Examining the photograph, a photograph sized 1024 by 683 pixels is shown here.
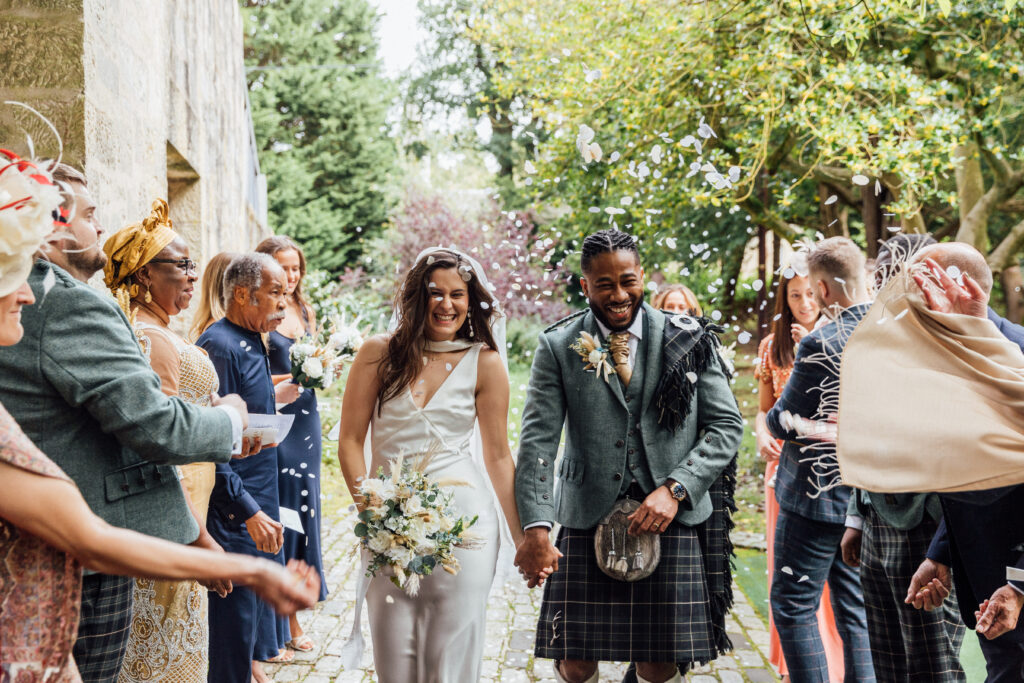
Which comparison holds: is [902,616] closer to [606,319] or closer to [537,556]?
[537,556]

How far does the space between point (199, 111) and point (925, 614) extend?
681 cm

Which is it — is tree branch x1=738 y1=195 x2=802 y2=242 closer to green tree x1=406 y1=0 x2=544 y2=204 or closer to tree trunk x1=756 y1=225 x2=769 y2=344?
tree trunk x1=756 y1=225 x2=769 y2=344

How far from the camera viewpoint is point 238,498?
142 inches

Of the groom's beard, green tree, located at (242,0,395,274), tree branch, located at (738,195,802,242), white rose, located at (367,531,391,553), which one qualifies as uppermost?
green tree, located at (242,0,395,274)

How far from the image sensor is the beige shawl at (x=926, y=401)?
246 centimetres

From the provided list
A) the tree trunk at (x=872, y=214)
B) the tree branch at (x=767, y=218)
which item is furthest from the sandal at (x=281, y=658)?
the tree trunk at (x=872, y=214)

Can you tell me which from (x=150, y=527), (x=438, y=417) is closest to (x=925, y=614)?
(x=438, y=417)

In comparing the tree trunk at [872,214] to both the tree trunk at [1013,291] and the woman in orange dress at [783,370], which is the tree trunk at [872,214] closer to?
the tree trunk at [1013,291]

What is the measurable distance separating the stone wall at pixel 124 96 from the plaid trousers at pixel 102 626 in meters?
2.28

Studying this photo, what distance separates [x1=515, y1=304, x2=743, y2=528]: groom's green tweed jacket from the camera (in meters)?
3.50

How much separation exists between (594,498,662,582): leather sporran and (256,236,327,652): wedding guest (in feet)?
8.00

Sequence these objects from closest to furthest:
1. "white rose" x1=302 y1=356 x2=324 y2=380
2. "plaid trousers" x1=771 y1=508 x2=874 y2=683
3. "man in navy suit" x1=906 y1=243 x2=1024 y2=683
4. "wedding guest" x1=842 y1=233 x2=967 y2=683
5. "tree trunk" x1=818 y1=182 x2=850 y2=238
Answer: "man in navy suit" x1=906 y1=243 x2=1024 y2=683, "wedding guest" x1=842 y1=233 x2=967 y2=683, "plaid trousers" x1=771 y1=508 x2=874 y2=683, "white rose" x1=302 y1=356 x2=324 y2=380, "tree trunk" x1=818 y1=182 x2=850 y2=238

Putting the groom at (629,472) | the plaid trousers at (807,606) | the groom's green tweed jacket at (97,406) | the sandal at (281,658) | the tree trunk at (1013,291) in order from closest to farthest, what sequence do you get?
the groom's green tweed jacket at (97,406), the groom at (629,472), the plaid trousers at (807,606), the sandal at (281,658), the tree trunk at (1013,291)

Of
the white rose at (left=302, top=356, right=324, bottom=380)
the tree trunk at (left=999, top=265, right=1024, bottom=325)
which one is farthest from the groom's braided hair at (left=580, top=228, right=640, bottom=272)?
the tree trunk at (left=999, top=265, right=1024, bottom=325)
